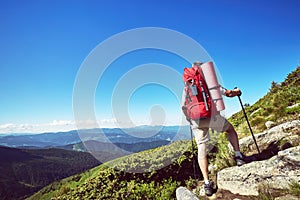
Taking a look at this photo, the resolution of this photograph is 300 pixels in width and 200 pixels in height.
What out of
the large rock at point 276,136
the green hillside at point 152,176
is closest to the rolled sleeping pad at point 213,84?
the green hillside at point 152,176

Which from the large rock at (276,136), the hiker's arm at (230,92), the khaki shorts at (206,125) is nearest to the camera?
the khaki shorts at (206,125)

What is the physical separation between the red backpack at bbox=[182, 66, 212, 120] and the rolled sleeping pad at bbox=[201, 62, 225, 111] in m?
0.09

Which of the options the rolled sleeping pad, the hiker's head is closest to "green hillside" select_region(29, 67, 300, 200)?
the rolled sleeping pad

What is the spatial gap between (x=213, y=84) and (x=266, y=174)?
196 cm

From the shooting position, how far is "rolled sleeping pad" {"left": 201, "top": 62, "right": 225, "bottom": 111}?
167 inches

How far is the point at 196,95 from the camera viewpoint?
4.23m

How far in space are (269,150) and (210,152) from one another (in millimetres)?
2418

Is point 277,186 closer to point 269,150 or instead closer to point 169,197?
point 269,150

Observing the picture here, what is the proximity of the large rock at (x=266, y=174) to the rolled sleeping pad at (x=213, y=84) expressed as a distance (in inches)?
51.5

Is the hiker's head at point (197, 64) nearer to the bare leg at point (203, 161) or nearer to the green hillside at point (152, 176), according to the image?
the bare leg at point (203, 161)

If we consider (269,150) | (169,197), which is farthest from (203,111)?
(169,197)

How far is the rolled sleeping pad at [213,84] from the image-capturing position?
14.0 ft

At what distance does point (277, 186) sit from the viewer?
138 inches

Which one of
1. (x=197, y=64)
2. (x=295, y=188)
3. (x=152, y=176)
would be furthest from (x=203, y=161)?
(x=152, y=176)
